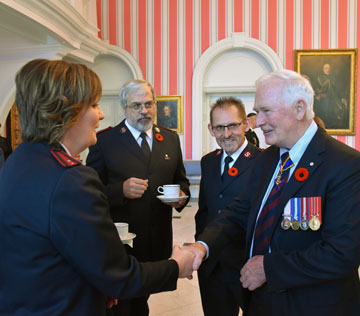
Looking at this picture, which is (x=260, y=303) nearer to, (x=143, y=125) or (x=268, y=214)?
(x=268, y=214)

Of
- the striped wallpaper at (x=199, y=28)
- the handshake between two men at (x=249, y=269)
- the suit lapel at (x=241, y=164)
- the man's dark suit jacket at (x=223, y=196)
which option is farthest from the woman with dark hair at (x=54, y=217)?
the striped wallpaper at (x=199, y=28)

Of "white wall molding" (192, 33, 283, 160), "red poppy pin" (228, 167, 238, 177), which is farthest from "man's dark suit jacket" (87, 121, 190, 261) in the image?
"white wall molding" (192, 33, 283, 160)

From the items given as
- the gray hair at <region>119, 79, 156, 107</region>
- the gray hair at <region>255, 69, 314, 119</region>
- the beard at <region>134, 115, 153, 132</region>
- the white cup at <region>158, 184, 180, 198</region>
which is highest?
the gray hair at <region>119, 79, 156, 107</region>

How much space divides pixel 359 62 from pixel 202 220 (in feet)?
25.6

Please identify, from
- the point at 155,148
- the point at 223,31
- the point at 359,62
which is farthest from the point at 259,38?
the point at 155,148

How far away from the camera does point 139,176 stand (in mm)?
2662

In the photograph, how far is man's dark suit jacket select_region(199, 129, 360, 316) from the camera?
4.63 ft

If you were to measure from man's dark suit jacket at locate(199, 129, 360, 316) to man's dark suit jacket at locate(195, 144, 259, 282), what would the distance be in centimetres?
63

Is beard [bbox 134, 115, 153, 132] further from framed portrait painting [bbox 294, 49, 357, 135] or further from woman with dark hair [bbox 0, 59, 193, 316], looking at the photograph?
framed portrait painting [bbox 294, 49, 357, 135]

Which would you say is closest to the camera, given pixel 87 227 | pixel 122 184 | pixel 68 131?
pixel 87 227

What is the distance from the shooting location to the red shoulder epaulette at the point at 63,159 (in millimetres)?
1159

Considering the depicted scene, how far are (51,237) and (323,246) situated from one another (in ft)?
3.35

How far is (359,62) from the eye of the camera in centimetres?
860

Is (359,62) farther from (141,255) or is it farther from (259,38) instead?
(141,255)
